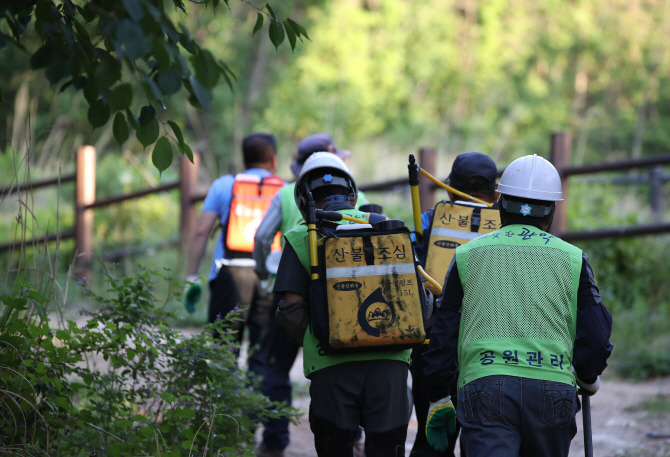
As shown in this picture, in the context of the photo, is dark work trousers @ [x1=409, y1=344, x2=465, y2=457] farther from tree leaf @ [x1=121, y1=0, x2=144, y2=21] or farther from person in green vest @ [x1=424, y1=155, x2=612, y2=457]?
tree leaf @ [x1=121, y1=0, x2=144, y2=21]

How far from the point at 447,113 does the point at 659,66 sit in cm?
540

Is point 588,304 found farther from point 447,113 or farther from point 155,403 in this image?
point 447,113

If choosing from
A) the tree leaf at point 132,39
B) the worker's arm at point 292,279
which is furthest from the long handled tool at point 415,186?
the tree leaf at point 132,39

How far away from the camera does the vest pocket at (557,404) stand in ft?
7.75

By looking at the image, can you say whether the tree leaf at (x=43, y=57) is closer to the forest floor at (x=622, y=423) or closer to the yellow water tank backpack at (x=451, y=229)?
the yellow water tank backpack at (x=451, y=229)

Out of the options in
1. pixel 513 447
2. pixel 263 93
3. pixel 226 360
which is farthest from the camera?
pixel 263 93

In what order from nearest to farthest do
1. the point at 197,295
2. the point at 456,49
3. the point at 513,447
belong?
1. the point at 513,447
2. the point at 197,295
3. the point at 456,49

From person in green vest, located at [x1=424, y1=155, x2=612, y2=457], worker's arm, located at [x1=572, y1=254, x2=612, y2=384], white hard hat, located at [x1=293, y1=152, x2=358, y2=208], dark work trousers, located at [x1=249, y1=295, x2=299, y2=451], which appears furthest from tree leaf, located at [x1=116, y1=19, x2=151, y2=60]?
dark work trousers, located at [x1=249, y1=295, x2=299, y2=451]

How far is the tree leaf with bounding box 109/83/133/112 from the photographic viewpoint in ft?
6.28

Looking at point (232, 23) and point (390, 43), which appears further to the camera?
point (390, 43)

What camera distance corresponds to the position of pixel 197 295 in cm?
453

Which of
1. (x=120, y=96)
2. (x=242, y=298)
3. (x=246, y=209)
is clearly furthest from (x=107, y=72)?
(x=242, y=298)

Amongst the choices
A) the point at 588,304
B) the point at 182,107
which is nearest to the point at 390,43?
the point at 182,107

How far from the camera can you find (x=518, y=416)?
2371 mm
